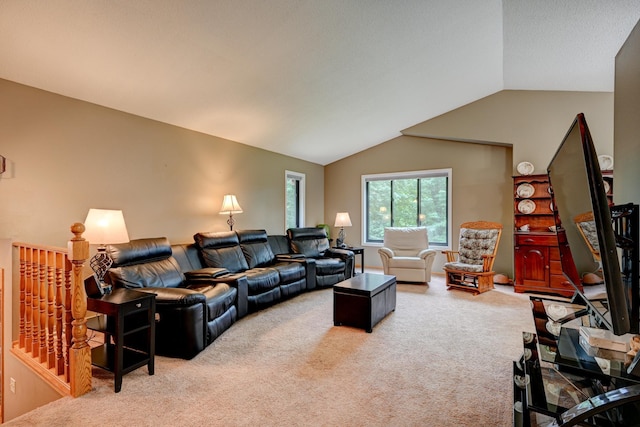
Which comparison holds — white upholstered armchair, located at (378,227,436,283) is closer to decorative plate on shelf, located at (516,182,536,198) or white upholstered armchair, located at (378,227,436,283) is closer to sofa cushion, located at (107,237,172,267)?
decorative plate on shelf, located at (516,182,536,198)

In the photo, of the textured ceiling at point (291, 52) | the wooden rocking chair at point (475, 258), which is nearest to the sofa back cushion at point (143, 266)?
the textured ceiling at point (291, 52)

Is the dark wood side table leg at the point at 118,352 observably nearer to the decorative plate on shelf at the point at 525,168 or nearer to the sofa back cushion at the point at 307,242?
the sofa back cushion at the point at 307,242

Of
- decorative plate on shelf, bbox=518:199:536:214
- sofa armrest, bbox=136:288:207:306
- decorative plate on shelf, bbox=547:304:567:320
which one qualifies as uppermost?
decorative plate on shelf, bbox=518:199:536:214

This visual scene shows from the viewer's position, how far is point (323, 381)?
2283 millimetres

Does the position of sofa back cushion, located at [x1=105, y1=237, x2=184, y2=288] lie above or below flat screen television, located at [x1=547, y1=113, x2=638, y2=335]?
below

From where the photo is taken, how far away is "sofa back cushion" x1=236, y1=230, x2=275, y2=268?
4.62 metres

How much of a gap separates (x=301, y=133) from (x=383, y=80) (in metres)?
1.74

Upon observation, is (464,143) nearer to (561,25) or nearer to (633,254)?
(561,25)

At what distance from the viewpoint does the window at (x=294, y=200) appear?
6646 mm

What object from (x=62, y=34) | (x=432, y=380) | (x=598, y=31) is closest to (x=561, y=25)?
(x=598, y=31)

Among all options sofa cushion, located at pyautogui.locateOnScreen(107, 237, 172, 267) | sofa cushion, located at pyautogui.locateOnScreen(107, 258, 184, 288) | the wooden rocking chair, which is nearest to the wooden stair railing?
sofa cushion, located at pyautogui.locateOnScreen(107, 258, 184, 288)

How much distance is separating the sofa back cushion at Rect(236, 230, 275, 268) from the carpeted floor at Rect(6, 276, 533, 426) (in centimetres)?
119

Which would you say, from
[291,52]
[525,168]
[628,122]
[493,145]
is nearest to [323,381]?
[628,122]

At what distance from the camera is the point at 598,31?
3.03 meters
